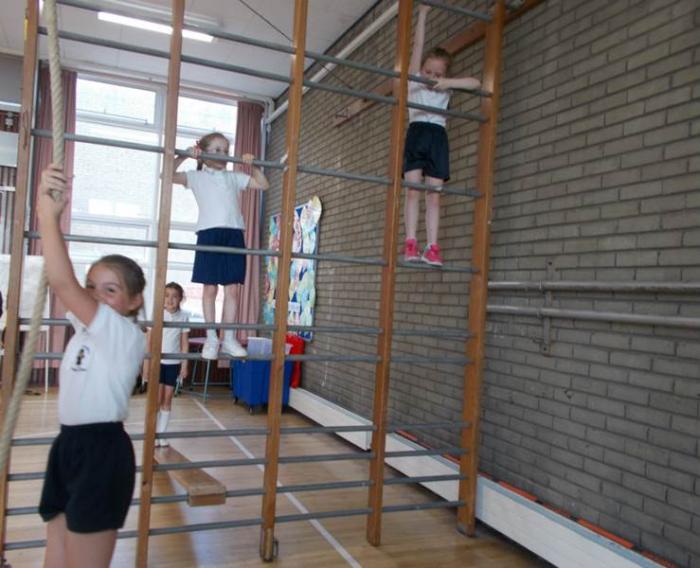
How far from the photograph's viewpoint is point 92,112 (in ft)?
25.9

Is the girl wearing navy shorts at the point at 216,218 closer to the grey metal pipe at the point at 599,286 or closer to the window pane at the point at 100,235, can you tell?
the grey metal pipe at the point at 599,286

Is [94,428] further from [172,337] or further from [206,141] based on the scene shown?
[172,337]

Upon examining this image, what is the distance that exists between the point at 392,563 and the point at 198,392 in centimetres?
507

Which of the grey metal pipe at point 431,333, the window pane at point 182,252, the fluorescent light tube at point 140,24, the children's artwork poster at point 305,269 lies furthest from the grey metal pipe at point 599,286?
the window pane at point 182,252

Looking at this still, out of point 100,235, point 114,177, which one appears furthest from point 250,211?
point 100,235

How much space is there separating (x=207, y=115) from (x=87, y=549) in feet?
25.1

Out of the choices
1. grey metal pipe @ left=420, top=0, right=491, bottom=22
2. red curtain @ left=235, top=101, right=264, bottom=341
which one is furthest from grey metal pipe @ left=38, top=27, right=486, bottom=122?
red curtain @ left=235, top=101, right=264, bottom=341

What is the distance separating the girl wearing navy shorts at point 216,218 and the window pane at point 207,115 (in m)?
5.57

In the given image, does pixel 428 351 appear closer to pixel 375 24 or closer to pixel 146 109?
pixel 375 24

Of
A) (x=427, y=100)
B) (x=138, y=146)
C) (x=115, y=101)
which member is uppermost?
(x=115, y=101)

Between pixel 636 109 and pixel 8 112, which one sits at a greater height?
pixel 8 112

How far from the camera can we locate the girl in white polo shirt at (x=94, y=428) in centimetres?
162

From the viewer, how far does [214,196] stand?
3.08m

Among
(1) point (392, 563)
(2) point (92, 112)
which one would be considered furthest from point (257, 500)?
(2) point (92, 112)
